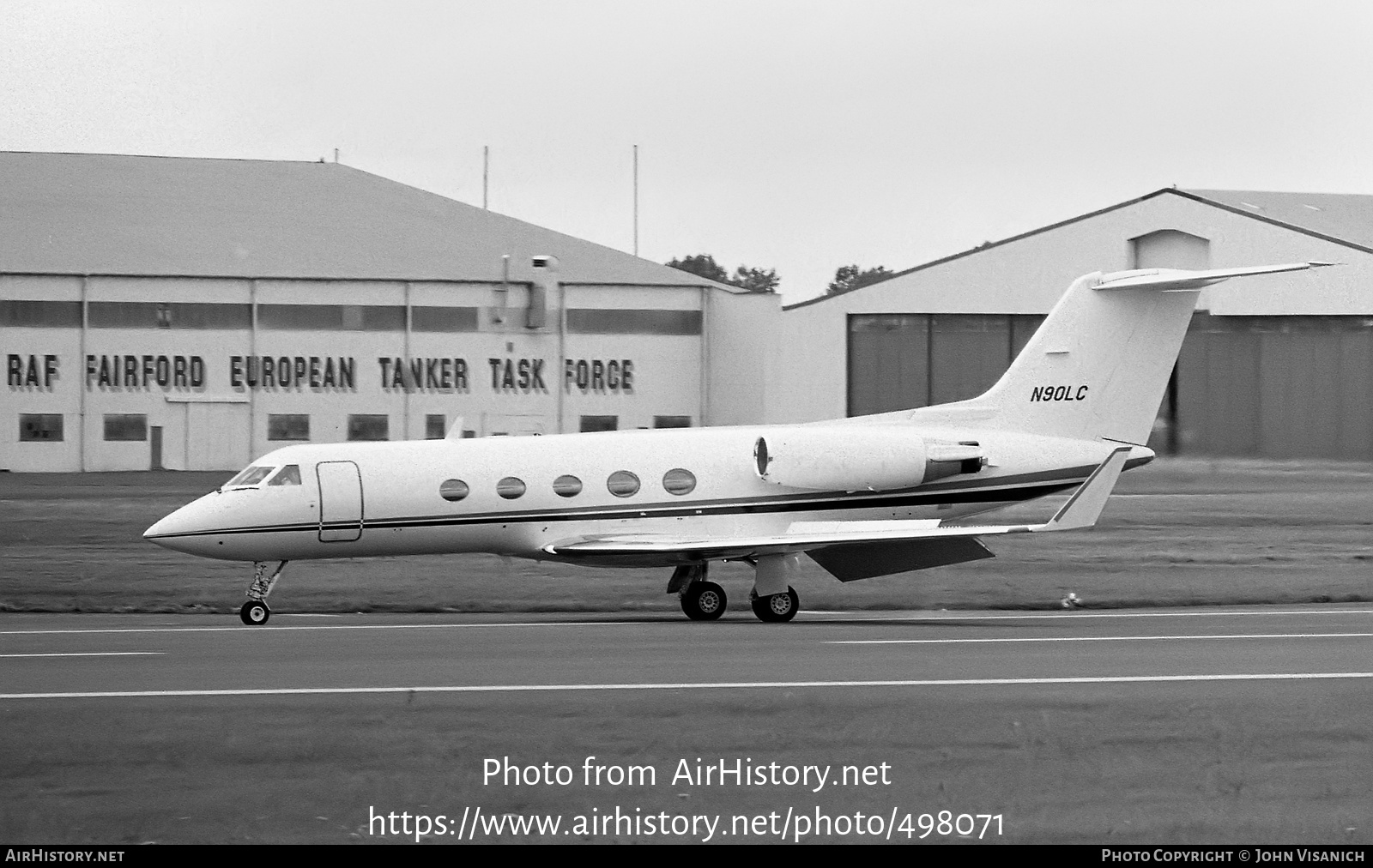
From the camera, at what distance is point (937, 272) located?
157 ft

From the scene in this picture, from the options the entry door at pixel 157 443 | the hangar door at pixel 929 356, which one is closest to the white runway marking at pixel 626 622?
the hangar door at pixel 929 356

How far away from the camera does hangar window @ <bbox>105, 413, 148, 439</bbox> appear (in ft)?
163

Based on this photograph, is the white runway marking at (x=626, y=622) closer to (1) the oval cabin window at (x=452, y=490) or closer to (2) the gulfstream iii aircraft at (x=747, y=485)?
(2) the gulfstream iii aircraft at (x=747, y=485)

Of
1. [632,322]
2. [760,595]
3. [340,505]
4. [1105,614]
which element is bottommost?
[1105,614]

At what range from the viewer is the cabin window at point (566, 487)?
23250mm

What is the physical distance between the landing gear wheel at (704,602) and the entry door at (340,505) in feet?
14.5

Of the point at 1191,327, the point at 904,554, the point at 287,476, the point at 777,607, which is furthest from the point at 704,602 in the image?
the point at 1191,327

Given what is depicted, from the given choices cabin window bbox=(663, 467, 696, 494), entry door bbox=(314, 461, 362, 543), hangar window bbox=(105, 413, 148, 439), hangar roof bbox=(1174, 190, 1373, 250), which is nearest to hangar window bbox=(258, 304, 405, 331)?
hangar window bbox=(105, 413, 148, 439)

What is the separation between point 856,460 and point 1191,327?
22859 millimetres

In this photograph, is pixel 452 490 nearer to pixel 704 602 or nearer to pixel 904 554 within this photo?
pixel 704 602

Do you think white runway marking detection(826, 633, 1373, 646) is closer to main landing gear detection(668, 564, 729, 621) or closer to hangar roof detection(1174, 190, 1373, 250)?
main landing gear detection(668, 564, 729, 621)

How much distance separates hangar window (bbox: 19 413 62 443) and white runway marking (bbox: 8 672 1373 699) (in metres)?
36.6

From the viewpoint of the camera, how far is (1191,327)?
43.7 m
